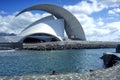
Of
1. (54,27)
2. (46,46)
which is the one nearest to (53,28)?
(54,27)

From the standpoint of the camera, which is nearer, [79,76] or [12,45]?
[79,76]

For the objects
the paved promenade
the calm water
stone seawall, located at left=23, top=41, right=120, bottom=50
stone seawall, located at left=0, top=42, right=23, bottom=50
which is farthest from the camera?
stone seawall, located at left=0, top=42, right=23, bottom=50

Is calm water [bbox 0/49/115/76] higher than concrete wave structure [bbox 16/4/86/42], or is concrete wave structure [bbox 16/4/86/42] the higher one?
concrete wave structure [bbox 16/4/86/42]

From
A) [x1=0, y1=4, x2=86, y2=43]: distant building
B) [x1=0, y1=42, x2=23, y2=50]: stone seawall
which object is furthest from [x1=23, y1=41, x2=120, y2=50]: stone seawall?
[x1=0, y1=4, x2=86, y2=43]: distant building

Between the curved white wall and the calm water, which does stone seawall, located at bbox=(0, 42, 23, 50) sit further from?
the calm water

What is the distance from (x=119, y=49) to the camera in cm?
3550

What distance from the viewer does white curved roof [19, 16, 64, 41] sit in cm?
7243

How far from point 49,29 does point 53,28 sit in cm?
182

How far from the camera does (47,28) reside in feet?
244

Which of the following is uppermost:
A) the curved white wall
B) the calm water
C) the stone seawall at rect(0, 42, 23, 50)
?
the curved white wall

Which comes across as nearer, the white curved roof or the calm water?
the calm water

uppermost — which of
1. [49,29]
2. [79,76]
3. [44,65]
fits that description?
[49,29]

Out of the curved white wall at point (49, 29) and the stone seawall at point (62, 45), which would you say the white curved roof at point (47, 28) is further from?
the stone seawall at point (62, 45)

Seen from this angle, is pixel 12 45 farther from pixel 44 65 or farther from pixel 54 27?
pixel 44 65
